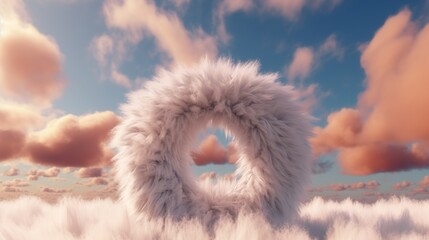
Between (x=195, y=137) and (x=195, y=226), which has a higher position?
(x=195, y=137)

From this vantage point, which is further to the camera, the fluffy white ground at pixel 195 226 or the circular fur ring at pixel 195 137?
the circular fur ring at pixel 195 137

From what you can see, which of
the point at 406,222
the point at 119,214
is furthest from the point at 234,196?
the point at 406,222

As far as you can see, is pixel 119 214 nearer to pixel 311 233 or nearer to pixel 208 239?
pixel 208 239

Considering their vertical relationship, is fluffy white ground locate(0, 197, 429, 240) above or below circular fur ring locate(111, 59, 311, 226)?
below

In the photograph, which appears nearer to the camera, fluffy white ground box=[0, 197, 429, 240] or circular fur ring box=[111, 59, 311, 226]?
fluffy white ground box=[0, 197, 429, 240]
